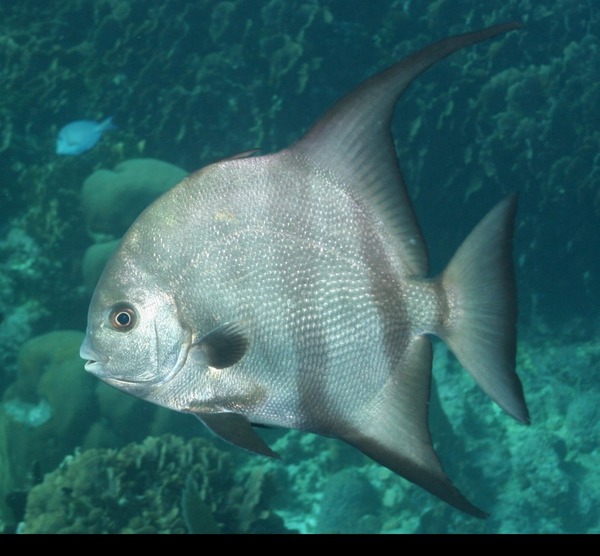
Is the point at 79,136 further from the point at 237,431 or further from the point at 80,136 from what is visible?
the point at 237,431

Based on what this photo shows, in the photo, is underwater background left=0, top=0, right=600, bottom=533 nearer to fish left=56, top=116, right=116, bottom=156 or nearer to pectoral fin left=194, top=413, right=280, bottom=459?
fish left=56, top=116, right=116, bottom=156

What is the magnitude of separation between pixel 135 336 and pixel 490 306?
2.96 feet

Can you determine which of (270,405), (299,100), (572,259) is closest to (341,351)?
(270,405)

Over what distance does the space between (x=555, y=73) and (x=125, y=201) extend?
22.5 ft

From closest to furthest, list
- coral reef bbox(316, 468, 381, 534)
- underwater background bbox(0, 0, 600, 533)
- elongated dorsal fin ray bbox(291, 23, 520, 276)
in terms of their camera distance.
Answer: elongated dorsal fin ray bbox(291, 23, 520, 276) < coral reef bbox(316, 468, 381, 534) < underwater background bbox(0, 0, 600, 533)

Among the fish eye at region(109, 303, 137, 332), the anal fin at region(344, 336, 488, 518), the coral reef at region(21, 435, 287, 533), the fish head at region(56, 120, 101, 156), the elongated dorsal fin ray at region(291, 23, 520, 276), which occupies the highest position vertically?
the elongated dorsal fin ray at region(291, 23, 520, 276)

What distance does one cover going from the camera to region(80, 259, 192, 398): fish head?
1391 millimetres

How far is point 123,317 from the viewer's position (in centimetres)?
142

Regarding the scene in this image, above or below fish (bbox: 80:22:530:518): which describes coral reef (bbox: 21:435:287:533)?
below

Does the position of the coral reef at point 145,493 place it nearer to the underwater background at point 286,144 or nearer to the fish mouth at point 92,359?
the underwater background at point 286,144

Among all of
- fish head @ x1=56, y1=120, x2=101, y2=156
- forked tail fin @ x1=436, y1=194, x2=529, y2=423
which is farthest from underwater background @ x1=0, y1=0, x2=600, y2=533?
forked tail fin @ x1=436, y1=194, x2=529, y2=423

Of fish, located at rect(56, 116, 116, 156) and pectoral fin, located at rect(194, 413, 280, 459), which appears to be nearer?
pectoral fin, located at rect(194, 413, 280, 459)

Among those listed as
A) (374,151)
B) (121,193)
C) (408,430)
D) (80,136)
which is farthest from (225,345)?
(80,136)

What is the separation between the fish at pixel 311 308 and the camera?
1325 mm
